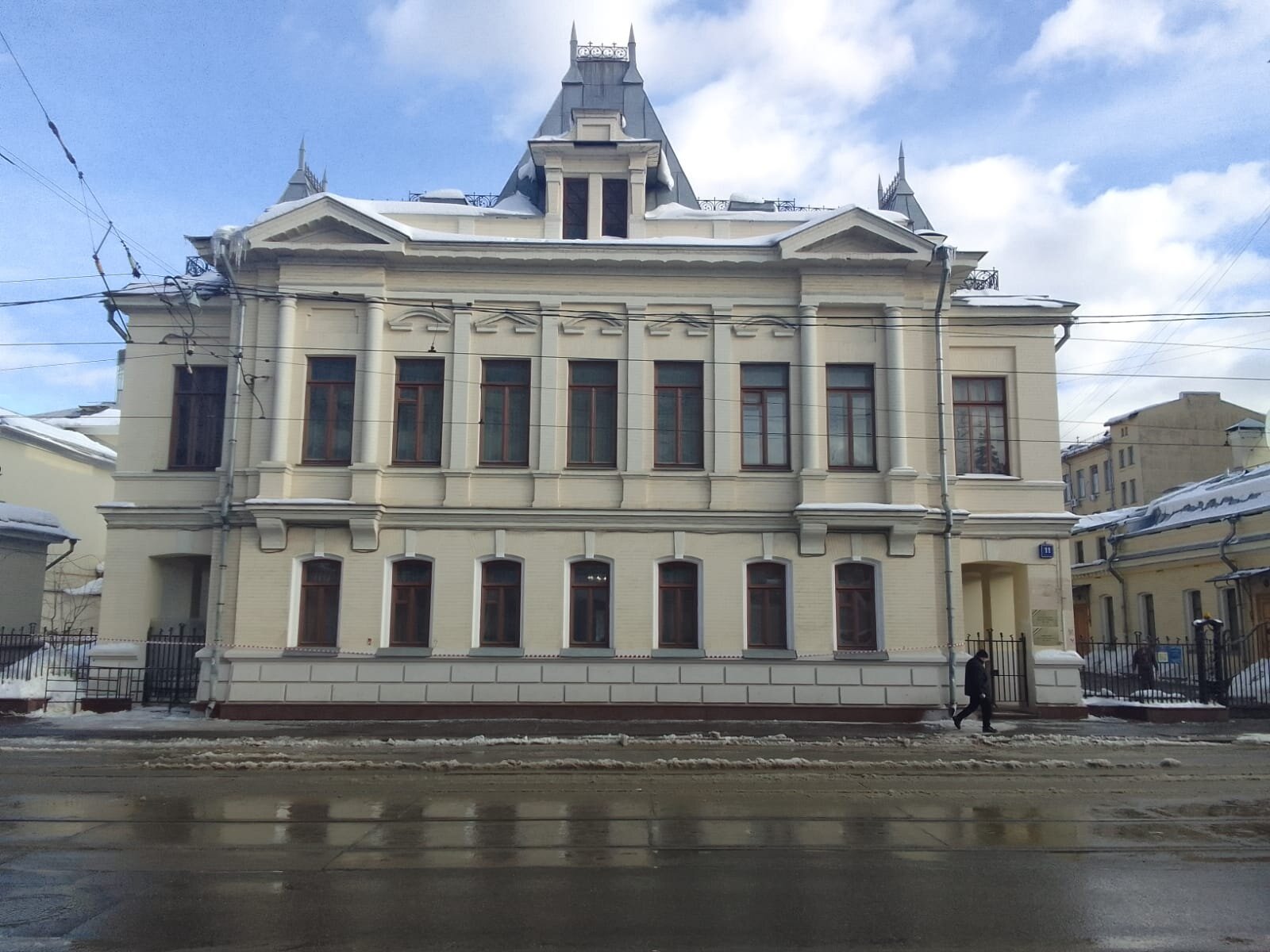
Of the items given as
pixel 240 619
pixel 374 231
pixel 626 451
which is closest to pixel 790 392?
pixel 626 451

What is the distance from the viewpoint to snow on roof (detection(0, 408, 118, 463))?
3409 centimetres

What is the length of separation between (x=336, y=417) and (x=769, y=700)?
10375 millimetres

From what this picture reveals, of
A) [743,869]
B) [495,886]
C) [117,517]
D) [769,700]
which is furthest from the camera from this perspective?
[117,517]

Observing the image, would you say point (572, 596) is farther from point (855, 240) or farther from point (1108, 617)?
point (1108, 617)

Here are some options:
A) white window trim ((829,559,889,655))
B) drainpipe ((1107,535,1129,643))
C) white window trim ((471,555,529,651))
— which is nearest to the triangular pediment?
white window trim ((829,559,889,655))

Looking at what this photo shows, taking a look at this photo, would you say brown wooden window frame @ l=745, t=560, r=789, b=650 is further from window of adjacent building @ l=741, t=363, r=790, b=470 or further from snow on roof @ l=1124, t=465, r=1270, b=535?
snow on roof @ l=1124, t=465, r=1270, b=535

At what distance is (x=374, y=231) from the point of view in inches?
782

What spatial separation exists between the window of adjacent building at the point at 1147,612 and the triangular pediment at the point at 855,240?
20977mm

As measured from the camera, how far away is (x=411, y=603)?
1972 cm

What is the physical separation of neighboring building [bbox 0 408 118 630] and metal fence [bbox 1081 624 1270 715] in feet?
99.7

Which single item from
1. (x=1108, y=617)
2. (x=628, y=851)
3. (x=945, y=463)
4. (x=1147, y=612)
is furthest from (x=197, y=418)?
(x=1108, y=617)

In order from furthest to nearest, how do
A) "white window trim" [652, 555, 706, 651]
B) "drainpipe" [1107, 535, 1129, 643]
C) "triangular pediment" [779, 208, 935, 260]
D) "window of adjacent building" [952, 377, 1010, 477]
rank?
"drainpipe" [1107, 535, 1129, 643] < "window of adjacent building" [952, 377, 1010, 477] < "triangular pediment" [779, 208, 935, 260] < "white window trim" [652, 555, 706, 651]

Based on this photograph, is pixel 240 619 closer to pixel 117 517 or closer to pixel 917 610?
pixel 117 517

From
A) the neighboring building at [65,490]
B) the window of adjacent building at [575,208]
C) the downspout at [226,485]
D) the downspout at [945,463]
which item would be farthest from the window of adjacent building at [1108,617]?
the neighboring building at [65,490]
